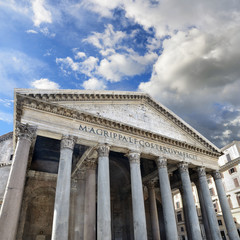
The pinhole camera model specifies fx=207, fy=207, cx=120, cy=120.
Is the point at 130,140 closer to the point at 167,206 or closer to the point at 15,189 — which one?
the point at 167,206

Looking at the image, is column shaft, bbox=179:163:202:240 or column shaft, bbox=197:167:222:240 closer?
column shaft, bbox=179:163:202:240

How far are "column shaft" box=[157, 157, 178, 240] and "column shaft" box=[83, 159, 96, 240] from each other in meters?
3.96

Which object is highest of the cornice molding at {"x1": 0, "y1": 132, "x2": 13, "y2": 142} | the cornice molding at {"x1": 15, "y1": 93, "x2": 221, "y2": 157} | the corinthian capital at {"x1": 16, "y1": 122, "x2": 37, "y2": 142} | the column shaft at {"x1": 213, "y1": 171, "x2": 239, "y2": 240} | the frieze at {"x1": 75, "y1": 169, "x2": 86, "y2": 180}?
the cornice molding at {"x1": 0, "y1": 132, "x2": 13, "y2": 142}

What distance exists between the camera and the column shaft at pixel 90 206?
1075cm

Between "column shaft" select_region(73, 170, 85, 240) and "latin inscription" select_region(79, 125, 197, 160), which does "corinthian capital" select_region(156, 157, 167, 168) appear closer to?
"latin inscription" select_region(79, 125, 197, 160)

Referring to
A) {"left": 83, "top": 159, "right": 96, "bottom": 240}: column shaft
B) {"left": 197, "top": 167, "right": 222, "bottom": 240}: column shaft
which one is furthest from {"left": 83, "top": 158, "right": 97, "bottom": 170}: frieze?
{"left": 197, "top": 167, "right": 222, "bottom": 240}: column shaft

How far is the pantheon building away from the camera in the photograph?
9.10m

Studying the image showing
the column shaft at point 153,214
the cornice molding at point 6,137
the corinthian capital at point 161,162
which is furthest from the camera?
the cornice molding at point 6,137

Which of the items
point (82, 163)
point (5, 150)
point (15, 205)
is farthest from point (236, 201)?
point (5, 150)

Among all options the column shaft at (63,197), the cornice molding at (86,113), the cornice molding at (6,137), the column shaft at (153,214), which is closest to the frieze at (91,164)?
the cornice molding at (86,113)

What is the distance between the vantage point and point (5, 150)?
2203 cm

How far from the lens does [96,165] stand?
14352mm

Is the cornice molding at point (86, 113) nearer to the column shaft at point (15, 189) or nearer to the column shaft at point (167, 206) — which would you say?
the column shaft at point (15, 189)

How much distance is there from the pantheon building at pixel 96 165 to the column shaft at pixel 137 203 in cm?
4
